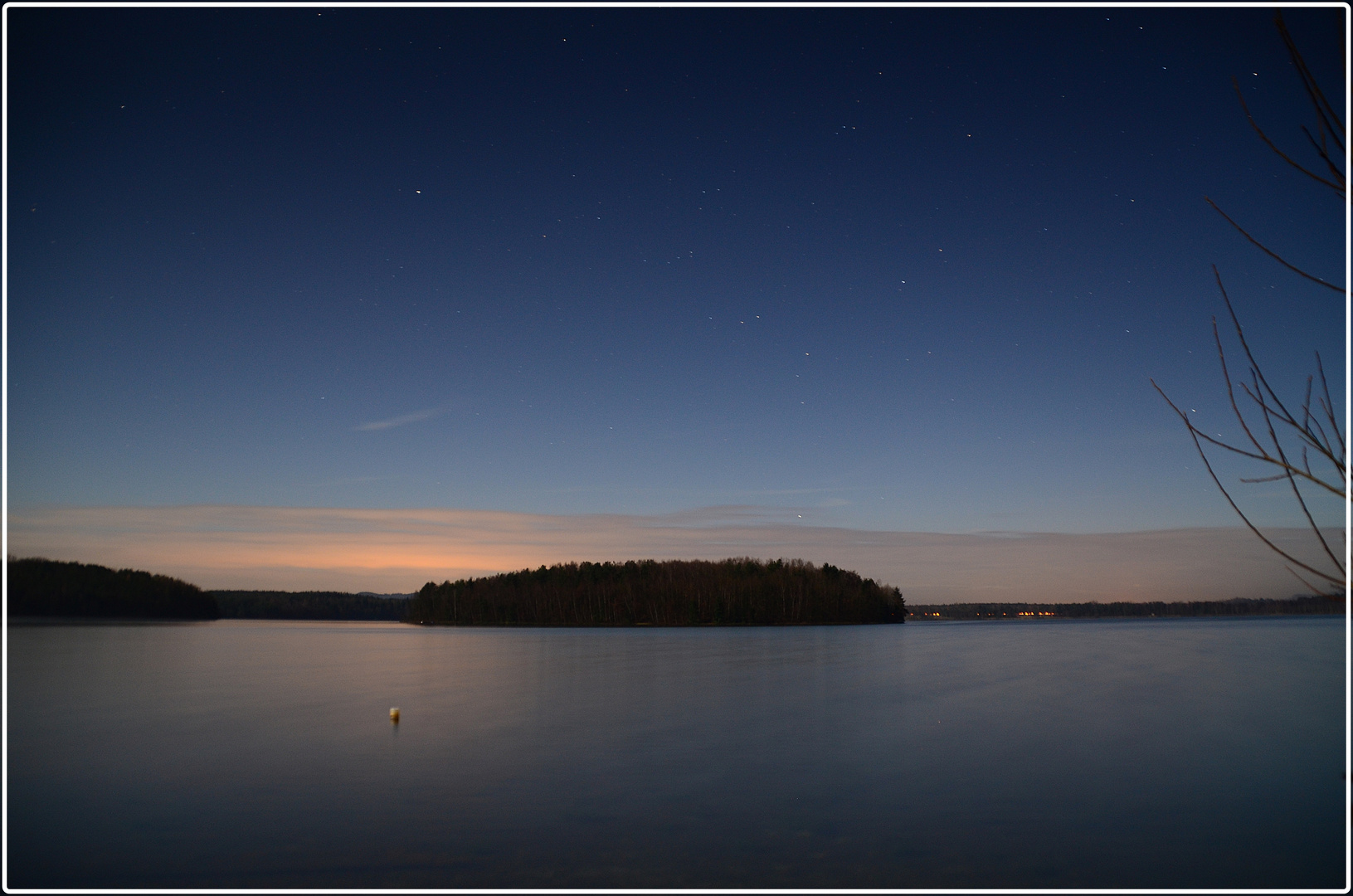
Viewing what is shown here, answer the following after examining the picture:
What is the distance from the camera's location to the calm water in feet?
20.1

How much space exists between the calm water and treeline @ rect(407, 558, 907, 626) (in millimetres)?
70794

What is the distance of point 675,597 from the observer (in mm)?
91500

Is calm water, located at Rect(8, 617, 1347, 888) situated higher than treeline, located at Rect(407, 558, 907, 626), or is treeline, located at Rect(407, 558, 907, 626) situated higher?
calm water, located at Rect(8, 617, 1347, 888)

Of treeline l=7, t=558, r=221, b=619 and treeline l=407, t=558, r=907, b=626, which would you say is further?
treeline l=407, t=558, r=907, b=626

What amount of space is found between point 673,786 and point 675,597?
83.7m

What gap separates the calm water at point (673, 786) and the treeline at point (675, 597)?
232 ft

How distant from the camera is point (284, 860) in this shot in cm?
625

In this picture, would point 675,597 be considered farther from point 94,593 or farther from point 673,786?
point 673,786

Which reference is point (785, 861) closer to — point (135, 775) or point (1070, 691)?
point (135, 775)

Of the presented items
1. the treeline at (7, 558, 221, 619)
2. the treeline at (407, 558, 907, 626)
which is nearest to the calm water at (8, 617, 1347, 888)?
the treeline at (7, 558, 221, 619)

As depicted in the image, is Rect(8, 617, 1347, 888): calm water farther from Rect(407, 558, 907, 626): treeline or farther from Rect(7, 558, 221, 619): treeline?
Rect(407, 558, 907, 626): treeline

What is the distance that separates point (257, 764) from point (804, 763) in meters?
6.42

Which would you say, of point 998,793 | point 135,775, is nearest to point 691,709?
point 998,793

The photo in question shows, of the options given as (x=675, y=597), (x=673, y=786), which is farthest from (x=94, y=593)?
(x=675, y=597)
